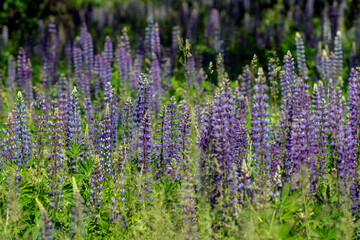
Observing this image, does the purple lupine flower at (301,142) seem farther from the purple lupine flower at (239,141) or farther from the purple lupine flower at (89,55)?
the purple lupine flower at (89,55)

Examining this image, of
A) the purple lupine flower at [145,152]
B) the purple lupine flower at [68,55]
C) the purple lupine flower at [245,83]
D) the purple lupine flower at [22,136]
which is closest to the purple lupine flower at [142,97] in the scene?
the purple lupine flower at [145,152]

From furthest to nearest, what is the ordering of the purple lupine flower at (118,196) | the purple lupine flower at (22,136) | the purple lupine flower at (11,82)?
the purple lupine flower at (11,82), the purple lupine flower at (22,136), the purple lupine flower at (118,196)

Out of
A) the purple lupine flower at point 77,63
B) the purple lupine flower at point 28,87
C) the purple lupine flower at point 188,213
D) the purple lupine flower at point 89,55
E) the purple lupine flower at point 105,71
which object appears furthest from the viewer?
the purple lupine flower at point 89,55

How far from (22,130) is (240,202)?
2.27m

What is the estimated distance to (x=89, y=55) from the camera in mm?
9141

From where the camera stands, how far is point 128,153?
15.6 ft

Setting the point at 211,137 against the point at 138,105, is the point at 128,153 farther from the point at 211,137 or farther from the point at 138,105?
the point at 211,137

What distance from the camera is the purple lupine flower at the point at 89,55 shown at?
347 inches

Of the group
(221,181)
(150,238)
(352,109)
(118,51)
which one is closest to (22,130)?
(150,238)

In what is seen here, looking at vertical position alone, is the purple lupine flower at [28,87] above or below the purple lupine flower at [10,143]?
above

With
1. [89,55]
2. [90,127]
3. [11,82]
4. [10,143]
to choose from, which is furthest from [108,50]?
[10,143]

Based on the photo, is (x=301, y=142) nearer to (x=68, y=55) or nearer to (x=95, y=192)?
(x=95, y=192)

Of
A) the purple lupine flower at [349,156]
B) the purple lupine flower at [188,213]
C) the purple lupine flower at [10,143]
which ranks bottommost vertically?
the purple lupine flower at [188,213]

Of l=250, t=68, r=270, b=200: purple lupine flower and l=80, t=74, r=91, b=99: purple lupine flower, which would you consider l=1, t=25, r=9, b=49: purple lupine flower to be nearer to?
l=80, t=74, r=91, b=99: purple lupine flower
